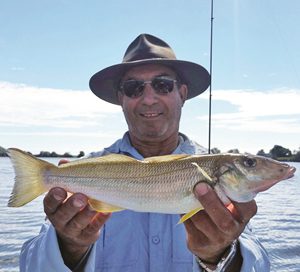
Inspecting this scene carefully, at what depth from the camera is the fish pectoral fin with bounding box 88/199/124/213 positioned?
3.17 m

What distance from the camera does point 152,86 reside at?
453 cm

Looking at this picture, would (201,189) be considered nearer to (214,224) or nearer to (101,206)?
(214,224)

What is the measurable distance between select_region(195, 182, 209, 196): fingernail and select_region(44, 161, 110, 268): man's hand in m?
0.77

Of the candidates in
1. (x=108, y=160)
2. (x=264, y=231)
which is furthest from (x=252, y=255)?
(x=264, y=231)

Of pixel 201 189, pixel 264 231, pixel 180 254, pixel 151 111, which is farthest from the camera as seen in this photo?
pixel 264 231

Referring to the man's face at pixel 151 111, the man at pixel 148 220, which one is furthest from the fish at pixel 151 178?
the man's face at pixel 151 111

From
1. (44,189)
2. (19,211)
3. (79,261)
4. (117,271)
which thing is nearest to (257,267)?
(117,271)

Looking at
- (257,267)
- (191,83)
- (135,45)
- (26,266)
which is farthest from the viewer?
(191,83)

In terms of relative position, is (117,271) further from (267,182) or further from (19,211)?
(19,211)

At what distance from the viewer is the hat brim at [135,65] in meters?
4.70

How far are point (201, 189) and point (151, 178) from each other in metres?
0.44

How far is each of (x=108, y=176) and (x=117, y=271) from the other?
1.02 m

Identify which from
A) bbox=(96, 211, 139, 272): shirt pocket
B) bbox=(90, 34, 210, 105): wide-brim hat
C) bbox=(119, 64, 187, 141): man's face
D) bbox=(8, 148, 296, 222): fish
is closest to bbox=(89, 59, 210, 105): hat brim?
bbox=(90, 34, 210, 105): wide-brim hat

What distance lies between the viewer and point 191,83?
5.34 meters
